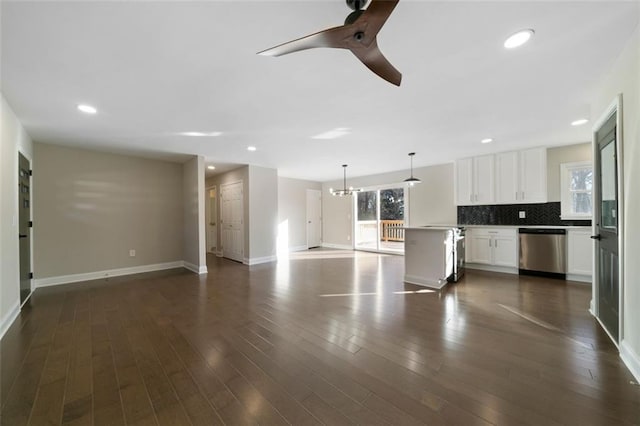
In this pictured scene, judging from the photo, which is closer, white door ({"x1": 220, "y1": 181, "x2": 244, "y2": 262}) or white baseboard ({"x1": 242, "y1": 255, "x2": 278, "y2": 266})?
white baseboard ({"x1": 242, "y1": 255, "x2": 278, "y2": 266})

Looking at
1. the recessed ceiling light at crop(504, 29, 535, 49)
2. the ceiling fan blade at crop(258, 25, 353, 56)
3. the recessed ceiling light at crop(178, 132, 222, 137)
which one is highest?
the recessed ceiling light at crop(504, 29, 535, 49)

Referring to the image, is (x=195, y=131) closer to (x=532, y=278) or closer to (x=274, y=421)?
(x=274, y=421)

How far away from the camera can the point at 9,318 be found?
270cm

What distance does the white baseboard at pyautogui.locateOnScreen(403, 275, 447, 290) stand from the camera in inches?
153

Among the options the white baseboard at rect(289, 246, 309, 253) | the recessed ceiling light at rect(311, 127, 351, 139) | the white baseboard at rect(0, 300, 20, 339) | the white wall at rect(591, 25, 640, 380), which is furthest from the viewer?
the white baseboard at rect(289, 246, 309, 253)

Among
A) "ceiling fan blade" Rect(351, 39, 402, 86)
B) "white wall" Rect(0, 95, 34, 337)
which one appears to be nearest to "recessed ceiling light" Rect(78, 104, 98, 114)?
"white wall" Rect(0, 95, 34, 337)

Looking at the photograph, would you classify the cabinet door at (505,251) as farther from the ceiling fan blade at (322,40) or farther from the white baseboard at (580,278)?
the ceiling fan blade at (322,40)

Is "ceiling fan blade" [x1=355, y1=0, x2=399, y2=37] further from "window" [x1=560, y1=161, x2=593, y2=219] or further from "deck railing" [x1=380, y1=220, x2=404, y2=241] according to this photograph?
"deck railing" [x1=380, y1=220, x2=404, y2=241]

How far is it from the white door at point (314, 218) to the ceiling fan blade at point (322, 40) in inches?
278

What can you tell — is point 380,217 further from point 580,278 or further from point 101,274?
point 101,274

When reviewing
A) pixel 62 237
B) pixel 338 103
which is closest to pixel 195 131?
pixel 338 103

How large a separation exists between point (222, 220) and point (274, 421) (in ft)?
20.7

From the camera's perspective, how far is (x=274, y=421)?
1.43m

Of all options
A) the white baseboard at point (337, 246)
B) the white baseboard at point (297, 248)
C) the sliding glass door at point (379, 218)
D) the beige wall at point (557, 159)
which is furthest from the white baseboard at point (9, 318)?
the beige wall at point (557, 159)
